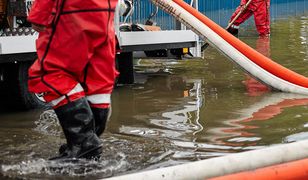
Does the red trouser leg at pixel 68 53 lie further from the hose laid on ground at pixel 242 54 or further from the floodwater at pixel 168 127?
the hose laid on ground at pixel 242 54

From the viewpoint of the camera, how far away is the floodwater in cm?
404

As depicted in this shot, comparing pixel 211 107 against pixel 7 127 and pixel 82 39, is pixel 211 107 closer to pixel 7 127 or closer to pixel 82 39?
pixel 7 127

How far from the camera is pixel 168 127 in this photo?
5238 mm

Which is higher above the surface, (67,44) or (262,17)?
(67,44)

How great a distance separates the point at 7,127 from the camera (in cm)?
543

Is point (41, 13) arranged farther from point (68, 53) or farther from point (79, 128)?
point (79, 128)

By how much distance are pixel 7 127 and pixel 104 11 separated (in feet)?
6.92

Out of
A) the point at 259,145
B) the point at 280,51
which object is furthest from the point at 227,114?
the point at 280,51

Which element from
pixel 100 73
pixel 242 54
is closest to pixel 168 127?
pixel 100 73

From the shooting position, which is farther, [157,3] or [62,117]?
[157,3]

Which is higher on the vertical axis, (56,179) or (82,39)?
(82,39)

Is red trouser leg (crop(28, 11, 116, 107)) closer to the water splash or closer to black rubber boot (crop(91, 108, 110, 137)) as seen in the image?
black rubber boot (crop(91, 108, 110, 137))

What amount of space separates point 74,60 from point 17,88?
2.48 metres

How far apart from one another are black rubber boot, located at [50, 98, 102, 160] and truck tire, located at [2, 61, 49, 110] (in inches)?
91.0
